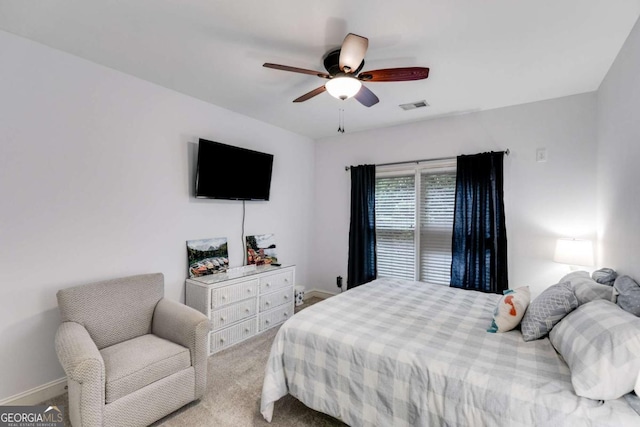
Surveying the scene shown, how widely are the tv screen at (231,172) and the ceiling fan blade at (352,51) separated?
1.76 m

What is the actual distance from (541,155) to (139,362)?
408cm

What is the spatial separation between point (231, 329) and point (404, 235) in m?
2.50

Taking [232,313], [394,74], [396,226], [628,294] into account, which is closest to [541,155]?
[396,226]

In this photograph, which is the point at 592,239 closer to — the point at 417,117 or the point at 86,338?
the point at 417,117

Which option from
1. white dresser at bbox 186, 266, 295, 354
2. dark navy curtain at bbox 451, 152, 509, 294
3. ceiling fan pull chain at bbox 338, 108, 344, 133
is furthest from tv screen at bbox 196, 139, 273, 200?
dark navy curtain at bbox 451, 152, 509, 294

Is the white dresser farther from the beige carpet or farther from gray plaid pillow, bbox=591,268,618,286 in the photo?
gray plaid pillow, bbox=591,268,618,286

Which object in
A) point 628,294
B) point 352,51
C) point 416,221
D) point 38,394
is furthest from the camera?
point 416,221

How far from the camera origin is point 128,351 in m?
2.02

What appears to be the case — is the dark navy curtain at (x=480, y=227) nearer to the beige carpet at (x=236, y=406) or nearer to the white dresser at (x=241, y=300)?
the white dresser at (x=241, y=300)

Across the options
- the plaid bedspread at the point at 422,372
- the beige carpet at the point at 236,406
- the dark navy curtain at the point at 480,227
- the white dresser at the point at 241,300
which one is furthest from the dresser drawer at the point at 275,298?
the dark navy curtain at the point at 480,227

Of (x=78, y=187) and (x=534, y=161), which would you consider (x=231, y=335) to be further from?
Answer: (x=534, y=161)

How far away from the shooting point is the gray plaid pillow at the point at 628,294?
5.08 ft

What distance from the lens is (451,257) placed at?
3627 mm

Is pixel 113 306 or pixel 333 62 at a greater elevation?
pixel 333 62
